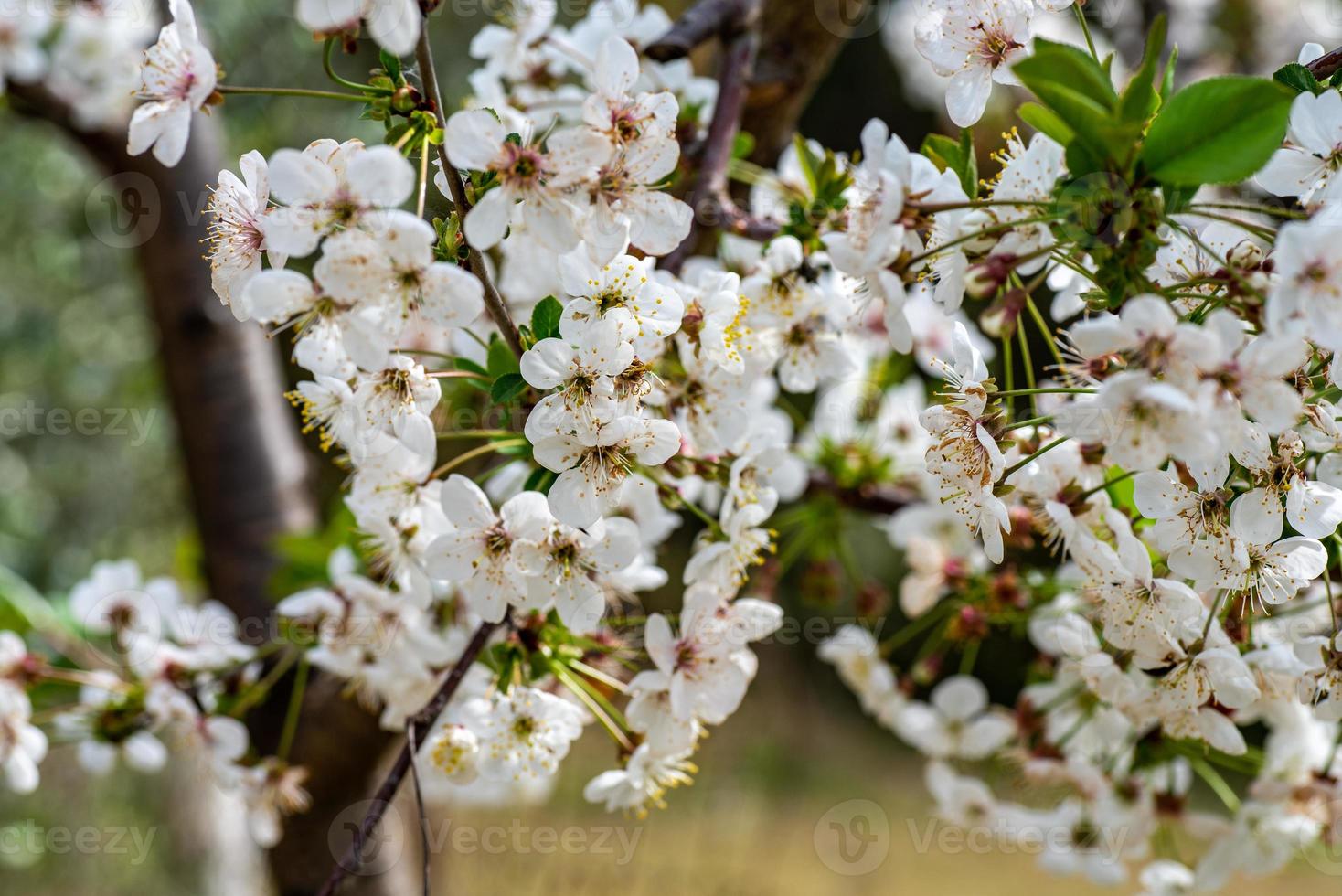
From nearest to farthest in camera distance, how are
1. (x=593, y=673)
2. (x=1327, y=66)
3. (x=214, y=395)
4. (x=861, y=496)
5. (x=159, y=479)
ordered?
(x=1327, y=66) → (x=593, y=673) → (x=861, y=496) → (x=214, y=395) → (x=159, y=479)

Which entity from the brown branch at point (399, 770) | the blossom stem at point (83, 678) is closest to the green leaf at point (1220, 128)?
the brown branch at point (399, 770)

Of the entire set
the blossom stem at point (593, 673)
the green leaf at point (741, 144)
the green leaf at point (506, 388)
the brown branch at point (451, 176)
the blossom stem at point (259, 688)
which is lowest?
the blossom stem at point (259, 688)

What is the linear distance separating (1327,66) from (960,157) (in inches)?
9.5

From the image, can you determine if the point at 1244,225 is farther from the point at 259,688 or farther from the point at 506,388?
the point at 259,688

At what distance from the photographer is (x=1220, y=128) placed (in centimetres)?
57

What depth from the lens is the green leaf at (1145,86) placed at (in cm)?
55

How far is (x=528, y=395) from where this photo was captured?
761mm

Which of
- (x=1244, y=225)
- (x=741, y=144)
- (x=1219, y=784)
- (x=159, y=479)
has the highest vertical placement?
(x=1244, y=225)

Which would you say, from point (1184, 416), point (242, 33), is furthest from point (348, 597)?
point (242, 33)

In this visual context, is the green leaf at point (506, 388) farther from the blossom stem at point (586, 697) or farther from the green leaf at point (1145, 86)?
the green leaf at point (1145, 86)

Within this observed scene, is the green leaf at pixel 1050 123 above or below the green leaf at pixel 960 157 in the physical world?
above

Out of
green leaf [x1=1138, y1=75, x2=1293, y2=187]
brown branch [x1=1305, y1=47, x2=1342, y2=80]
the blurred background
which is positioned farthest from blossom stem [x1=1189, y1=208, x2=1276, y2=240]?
the blurred background

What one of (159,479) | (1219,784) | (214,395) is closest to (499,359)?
(1219,784)

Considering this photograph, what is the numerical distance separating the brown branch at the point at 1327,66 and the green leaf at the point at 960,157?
22cm
